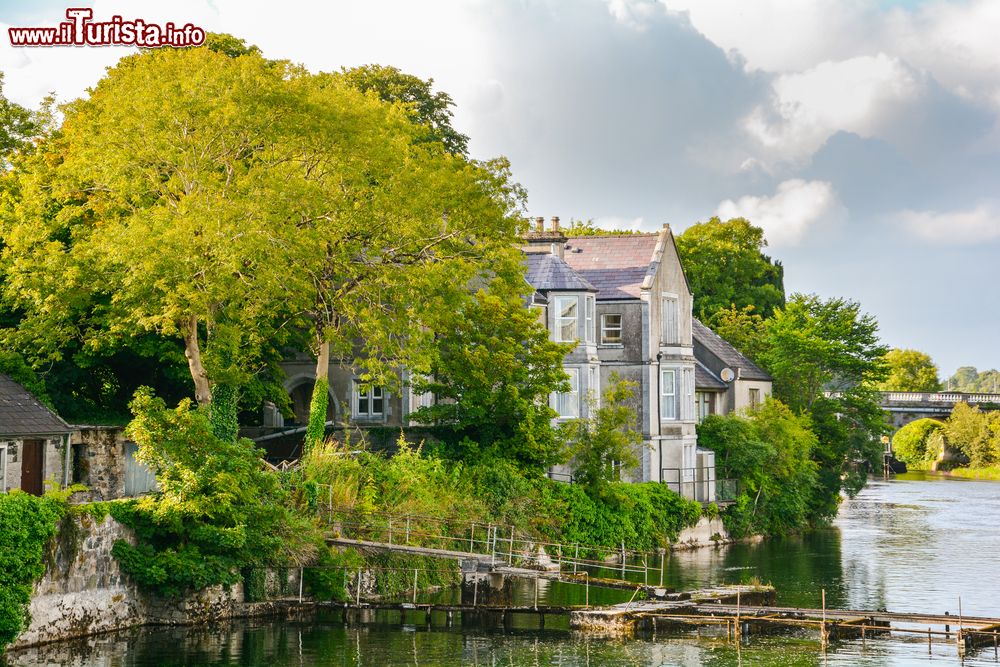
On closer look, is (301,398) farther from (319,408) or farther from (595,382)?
(595,382)

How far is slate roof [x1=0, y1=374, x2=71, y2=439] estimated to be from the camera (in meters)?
39.4

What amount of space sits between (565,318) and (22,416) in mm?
23715

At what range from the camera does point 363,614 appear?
125ft

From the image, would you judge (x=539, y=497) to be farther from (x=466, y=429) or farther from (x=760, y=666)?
(x=760, y=666)

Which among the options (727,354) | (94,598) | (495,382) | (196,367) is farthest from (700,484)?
(94,598)

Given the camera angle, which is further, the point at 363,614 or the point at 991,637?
the point at 363,614

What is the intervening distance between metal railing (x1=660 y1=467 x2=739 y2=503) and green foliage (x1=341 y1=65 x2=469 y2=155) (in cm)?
2142

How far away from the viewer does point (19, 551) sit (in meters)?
30.8

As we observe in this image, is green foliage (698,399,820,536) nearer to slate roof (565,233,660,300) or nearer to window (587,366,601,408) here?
window (587,366,601,408)

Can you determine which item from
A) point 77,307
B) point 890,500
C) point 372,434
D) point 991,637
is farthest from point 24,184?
point 890,500

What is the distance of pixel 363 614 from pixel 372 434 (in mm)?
13121

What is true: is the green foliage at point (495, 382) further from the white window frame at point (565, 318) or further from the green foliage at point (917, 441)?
the green foliage at point (917, 441)

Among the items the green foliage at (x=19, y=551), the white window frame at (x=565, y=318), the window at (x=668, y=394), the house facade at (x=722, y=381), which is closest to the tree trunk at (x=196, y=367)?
the green foliage at (x=19, y=551)

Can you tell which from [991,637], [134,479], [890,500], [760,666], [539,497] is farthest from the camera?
[890,500]
